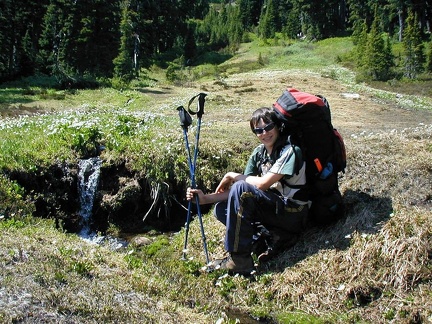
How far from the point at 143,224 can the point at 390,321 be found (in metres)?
5.83

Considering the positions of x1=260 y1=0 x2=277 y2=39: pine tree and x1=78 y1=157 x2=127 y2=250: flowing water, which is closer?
x1=78 y1=157 x2=127 y2=250: flowing water

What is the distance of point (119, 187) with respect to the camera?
10.0m

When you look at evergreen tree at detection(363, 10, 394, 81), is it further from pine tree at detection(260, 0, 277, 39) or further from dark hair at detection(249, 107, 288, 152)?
pine tree at detection(260, 0, 277, 39)

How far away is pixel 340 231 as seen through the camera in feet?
21.8

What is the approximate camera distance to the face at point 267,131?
20.0 ft

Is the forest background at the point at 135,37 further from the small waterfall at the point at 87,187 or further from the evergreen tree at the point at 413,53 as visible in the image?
the small waterfall at the point at 87,187

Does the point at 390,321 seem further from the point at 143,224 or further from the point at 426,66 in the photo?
the point at 426,66

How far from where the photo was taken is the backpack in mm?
6145

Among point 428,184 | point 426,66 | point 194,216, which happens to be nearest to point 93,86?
point 194,216

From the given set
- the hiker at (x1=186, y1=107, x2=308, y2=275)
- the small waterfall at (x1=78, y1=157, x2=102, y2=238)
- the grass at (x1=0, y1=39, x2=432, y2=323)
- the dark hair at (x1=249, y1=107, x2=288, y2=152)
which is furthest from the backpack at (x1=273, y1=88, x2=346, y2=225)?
the small waterfall at (x1=78, y1=157, x2=102, y2=238)

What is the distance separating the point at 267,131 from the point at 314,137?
0.69 metres

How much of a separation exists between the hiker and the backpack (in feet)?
0.54

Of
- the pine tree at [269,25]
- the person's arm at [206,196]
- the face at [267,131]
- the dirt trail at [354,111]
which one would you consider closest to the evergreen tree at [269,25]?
the pine tree at [269,25]

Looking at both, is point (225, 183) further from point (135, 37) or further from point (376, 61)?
point (135, 37)
